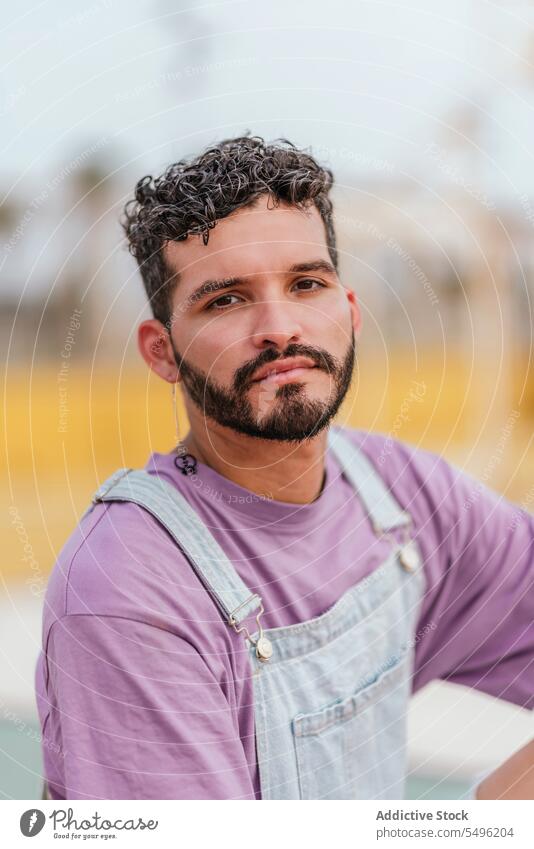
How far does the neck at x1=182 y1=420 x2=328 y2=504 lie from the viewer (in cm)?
78

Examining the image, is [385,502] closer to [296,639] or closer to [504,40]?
[296,639]

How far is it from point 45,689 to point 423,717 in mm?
1385

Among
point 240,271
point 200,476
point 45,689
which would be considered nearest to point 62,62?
point 240,271

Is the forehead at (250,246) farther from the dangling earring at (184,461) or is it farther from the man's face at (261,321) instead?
the dangling earring at (184,461)

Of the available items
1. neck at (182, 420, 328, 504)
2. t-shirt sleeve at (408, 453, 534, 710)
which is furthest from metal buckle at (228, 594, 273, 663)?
t-shirt sleeve at (408, 453, 534, 710)

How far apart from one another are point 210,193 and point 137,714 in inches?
16.4

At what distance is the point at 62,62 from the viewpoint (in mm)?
874

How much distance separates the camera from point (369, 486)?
0.87 metres

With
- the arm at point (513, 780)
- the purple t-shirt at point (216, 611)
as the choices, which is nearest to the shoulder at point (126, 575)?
the purple t-shirt at point (216, 611)

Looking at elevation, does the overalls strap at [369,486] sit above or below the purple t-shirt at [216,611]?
above

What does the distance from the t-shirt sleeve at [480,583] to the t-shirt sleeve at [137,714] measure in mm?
296

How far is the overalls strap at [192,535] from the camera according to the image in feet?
2.29

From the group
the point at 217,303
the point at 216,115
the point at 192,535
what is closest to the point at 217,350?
the point at 217,303

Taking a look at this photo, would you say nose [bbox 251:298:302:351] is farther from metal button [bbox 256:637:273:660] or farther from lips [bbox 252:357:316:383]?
metal button [bbox 256:637:273:660]
